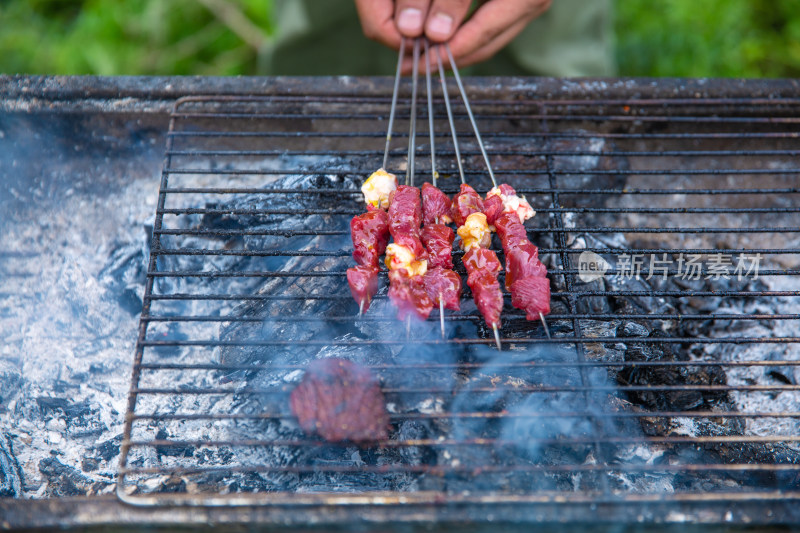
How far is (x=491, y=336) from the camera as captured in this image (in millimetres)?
2908

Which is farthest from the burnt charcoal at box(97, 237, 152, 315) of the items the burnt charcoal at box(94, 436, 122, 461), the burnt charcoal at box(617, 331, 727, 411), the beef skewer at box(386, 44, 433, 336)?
the burnt charcoal at box(617, 331, 727, 411)

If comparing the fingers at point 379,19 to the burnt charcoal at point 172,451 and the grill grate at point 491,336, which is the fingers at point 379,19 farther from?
the burnt charcoal at point 172,451

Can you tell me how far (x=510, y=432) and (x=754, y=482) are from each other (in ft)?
4.16

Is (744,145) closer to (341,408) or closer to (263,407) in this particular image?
(341,408)

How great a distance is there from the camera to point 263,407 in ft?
8.80

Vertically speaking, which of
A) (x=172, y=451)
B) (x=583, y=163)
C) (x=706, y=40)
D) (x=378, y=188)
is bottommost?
(x=172, y=451)

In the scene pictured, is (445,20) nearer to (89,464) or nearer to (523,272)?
(523,272)

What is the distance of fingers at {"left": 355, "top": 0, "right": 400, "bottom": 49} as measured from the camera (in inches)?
140

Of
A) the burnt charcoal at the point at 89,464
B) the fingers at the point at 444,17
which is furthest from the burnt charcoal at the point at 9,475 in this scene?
the fingers at the point at 444,17

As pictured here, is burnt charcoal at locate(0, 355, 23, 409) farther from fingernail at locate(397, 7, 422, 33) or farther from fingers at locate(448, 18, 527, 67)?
fingers at locate(448, 18, 527, 67)

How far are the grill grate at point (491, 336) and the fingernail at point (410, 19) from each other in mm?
442

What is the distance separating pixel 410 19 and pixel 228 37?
3.61m

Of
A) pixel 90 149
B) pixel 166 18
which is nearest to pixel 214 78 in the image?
pixel 90 149

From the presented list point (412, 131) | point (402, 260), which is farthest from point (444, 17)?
point (402, 260)
